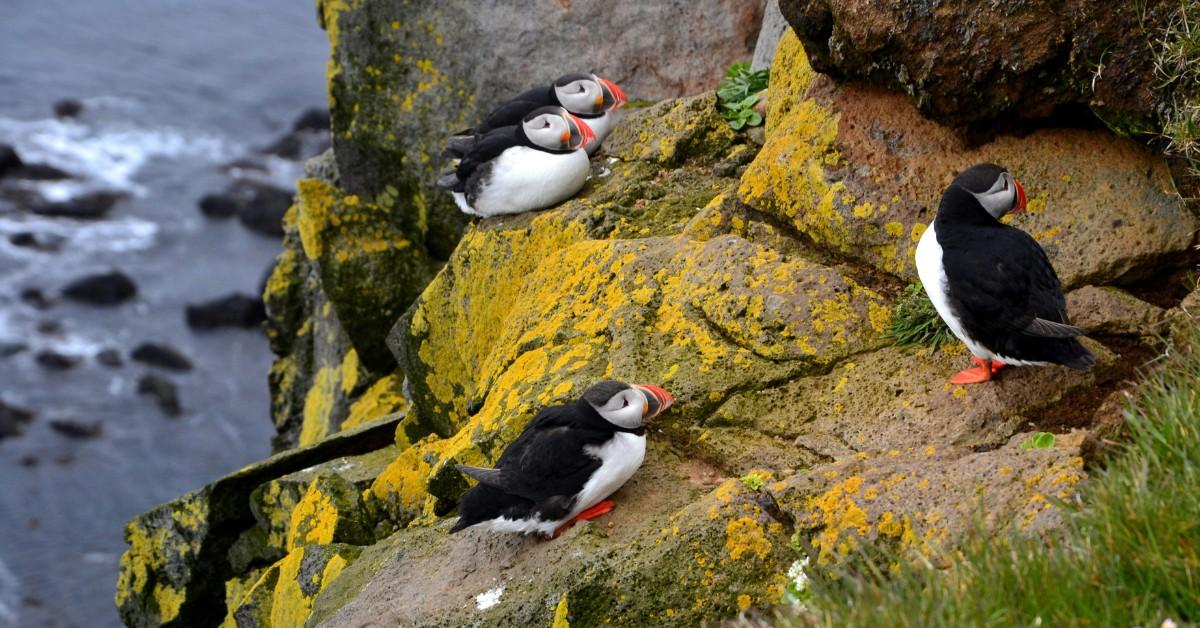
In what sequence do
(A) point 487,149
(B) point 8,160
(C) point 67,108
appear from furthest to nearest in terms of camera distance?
(C) point 67,108
(B) point 8,160
(A) point 487,149

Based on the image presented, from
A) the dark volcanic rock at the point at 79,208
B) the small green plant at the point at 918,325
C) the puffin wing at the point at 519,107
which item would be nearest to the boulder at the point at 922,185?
the small green plant at the point at 918,325

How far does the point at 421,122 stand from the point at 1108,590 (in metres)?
7.47

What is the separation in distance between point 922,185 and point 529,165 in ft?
7.77

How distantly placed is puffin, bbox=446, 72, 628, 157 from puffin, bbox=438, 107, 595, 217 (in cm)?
36

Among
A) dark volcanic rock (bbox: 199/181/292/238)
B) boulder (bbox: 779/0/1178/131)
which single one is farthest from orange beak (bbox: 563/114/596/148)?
dark volcanic rock (bbox: 199/181/292/238)

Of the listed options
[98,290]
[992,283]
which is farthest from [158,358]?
[992,283]

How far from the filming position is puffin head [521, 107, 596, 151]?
7141mm

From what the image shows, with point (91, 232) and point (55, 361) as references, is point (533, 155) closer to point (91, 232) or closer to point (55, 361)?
point (55, 361)

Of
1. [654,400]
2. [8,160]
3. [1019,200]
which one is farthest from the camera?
[8,160]

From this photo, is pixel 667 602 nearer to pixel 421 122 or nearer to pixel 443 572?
pixel 443 572

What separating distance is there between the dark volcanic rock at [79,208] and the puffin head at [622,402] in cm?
1844

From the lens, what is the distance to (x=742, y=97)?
7.52 metres

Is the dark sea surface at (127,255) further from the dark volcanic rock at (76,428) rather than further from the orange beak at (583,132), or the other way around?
the orange beak at (583,132)

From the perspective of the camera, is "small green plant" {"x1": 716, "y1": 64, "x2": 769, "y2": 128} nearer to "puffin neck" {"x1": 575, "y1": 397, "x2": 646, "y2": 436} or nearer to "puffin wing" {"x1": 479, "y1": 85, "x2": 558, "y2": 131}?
"puffin wing" {"x1": 479, "y1": 85, "x2": 558, "y2": 131}
